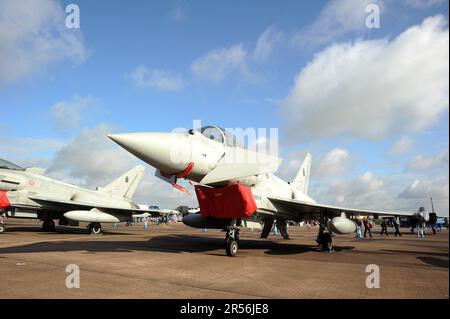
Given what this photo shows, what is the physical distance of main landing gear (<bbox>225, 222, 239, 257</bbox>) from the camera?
10.3 meters

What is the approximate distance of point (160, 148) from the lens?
7902mm

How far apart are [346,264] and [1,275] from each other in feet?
27.2

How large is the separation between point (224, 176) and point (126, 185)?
17952 mm

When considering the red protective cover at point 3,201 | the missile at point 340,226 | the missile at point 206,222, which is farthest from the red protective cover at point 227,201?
the red protective cover at point 3,201

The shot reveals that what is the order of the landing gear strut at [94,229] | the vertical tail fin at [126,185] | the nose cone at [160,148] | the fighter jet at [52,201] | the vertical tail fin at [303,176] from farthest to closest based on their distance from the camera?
the vertical tail fin at [126,185] → the landing gear strut at [94,229] → the fighter jet at [52,201] → the vertical tail fin at [303,176] → the nose cone at [160,148]

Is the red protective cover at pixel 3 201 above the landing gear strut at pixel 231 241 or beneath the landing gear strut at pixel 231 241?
above

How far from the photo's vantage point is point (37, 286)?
5.35m

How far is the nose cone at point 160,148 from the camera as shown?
7629mm

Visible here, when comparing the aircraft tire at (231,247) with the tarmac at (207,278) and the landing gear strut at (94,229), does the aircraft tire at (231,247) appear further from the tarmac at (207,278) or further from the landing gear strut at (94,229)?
the landing gear strut at (94,229)

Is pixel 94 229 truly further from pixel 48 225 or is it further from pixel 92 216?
pixel 48 225

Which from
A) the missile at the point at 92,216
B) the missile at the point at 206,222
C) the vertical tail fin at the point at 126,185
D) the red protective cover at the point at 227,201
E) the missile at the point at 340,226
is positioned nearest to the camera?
the red protective cover at the point at 227,201

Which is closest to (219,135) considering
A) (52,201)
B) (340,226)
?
(340,226)

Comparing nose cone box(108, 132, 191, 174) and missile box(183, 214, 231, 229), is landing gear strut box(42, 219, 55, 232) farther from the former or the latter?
nose cone box(108, 132, 191, 174)
